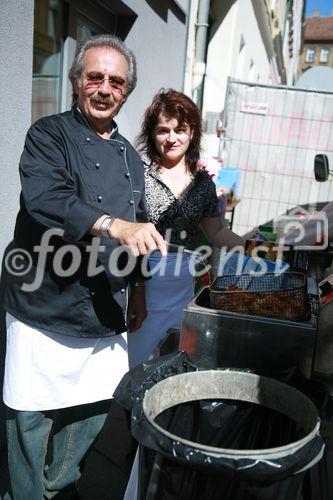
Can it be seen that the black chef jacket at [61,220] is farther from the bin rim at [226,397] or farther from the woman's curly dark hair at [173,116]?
the woman's curly dark hair at [173,116]

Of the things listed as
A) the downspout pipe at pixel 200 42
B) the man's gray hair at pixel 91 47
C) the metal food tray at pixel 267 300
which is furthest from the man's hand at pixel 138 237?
the downspout pipe at pixel 200 42

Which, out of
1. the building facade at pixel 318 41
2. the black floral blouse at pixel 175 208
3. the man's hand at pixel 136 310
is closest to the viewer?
the man's hand at pixel 136 310

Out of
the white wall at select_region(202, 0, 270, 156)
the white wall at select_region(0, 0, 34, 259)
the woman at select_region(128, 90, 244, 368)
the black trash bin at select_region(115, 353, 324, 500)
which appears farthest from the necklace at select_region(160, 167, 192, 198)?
the white wall at select_region(202, 0, 270, 156)

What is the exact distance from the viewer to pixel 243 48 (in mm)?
11016

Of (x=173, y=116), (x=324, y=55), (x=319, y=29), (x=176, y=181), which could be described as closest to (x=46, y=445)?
(x=176, y=181)

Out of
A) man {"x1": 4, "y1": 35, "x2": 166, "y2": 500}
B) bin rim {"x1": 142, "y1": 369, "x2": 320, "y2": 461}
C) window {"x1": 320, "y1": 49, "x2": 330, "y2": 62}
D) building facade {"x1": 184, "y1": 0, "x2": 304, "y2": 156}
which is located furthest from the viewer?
window {"x1": 320, "y1": 49, "x2": 330, "y2": 62}

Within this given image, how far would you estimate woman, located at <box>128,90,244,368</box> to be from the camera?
8.21 ft

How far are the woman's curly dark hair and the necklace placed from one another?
61 millimetres

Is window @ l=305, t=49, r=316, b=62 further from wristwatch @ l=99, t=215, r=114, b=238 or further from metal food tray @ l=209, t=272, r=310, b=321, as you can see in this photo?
wristwatch @ l=99, t=215, r=114, b=238

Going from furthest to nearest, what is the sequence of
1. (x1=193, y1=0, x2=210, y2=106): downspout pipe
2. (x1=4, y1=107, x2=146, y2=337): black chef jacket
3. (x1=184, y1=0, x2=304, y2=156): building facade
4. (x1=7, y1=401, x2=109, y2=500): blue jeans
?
(x1=184, y1=0, x2=304, y2=156): building facade
(x1=193, y1=0, x2=210, y2=106): downspout pipe
(x1=7, y1=401, x2=109, y2=500): blue jeans
(x1=4, y1=107, x2=146, y2=337): black chef jacket

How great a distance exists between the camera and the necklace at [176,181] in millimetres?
2674

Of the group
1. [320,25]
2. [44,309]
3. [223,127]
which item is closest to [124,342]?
[44,309]

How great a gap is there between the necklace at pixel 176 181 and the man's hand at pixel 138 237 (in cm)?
111

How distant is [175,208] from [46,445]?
1.32 m
